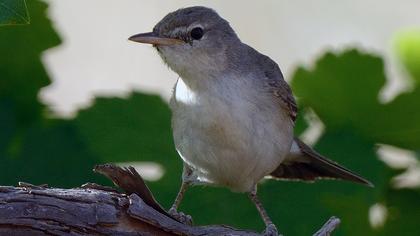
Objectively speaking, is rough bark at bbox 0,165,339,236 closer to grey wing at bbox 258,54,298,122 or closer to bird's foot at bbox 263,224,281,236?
bird's foot at bbox 263,224,281,236

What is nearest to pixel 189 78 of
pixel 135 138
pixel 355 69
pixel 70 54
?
pixel 135 138

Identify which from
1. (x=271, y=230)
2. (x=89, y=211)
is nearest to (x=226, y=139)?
(x=271, y=230)

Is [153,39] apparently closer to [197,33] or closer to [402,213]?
[197,33]

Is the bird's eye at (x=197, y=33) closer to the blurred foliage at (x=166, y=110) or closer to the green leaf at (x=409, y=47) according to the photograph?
the blurred foliage at (x=166, y=110)

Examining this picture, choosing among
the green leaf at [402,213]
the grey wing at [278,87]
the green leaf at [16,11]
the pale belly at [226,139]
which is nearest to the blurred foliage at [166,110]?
the green leaf at [402,213]

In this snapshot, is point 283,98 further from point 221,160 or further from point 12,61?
point 12,61
